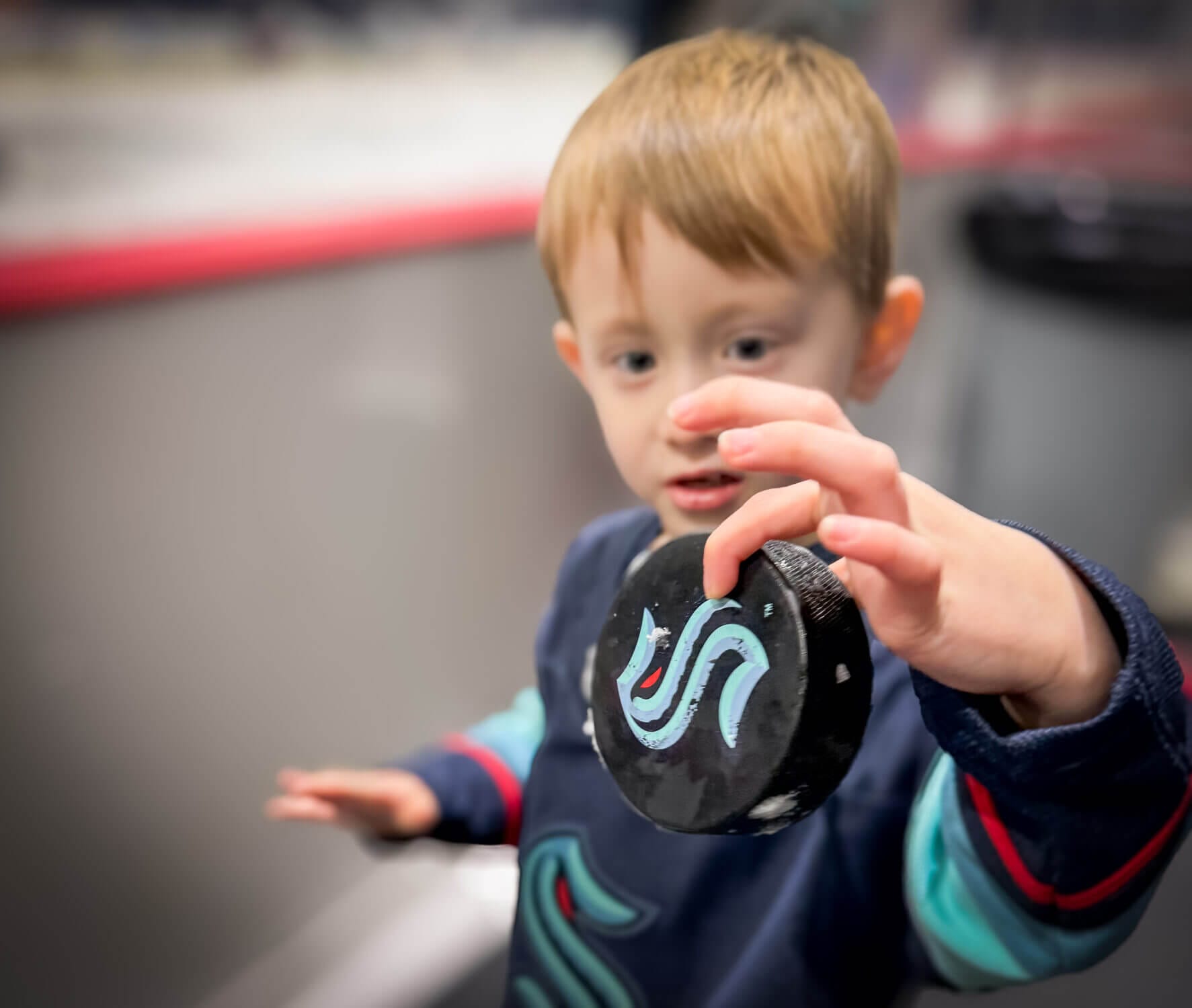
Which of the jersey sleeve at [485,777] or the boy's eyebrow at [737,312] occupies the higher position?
the boy's eyebrow at [737,312]

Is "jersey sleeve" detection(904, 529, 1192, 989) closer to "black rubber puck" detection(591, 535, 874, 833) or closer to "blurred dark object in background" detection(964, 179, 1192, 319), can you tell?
"black rubber puck" detection(591, 535, 874, 833)

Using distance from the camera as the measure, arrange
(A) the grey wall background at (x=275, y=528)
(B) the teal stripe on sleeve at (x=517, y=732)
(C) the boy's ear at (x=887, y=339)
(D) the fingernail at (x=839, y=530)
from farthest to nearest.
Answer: (A) the grey wall background at (x=275, y=528), (B) the teal stripe on sleeve at (x=517, y=732), (C) the boy's ear at (x=887, y=339), (D) the fingernail at (x=839, y=530)

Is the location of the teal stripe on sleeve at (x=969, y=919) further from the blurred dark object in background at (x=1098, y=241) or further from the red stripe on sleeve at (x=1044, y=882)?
the blurred dark object in background at (x=1098, y=241)

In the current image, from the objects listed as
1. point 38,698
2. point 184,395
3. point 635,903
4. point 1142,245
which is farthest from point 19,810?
point 1142,245

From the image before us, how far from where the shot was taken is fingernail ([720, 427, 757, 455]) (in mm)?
246

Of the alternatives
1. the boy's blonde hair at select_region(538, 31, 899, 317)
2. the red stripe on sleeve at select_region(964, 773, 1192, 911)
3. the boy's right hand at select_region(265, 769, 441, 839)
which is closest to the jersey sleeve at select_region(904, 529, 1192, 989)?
the red stripe on sleeve at select_region(964, 773, 1192, 911)

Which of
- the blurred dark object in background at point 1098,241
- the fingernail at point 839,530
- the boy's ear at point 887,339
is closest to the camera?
the fingernail at point 839,530

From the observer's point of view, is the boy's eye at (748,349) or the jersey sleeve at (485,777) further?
the jersey sleeve at (485,777)

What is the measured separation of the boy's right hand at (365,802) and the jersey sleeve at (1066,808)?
27 centimetres

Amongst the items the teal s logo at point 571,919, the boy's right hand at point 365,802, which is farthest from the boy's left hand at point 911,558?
the boy's right hand at point 365,802

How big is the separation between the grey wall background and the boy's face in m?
0.16

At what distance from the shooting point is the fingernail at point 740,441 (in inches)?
9.7

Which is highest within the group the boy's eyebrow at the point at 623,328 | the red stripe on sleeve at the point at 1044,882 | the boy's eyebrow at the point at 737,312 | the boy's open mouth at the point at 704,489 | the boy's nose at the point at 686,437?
the boy's eyebrow at the point at 737,312

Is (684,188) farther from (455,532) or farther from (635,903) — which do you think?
(455,532)
